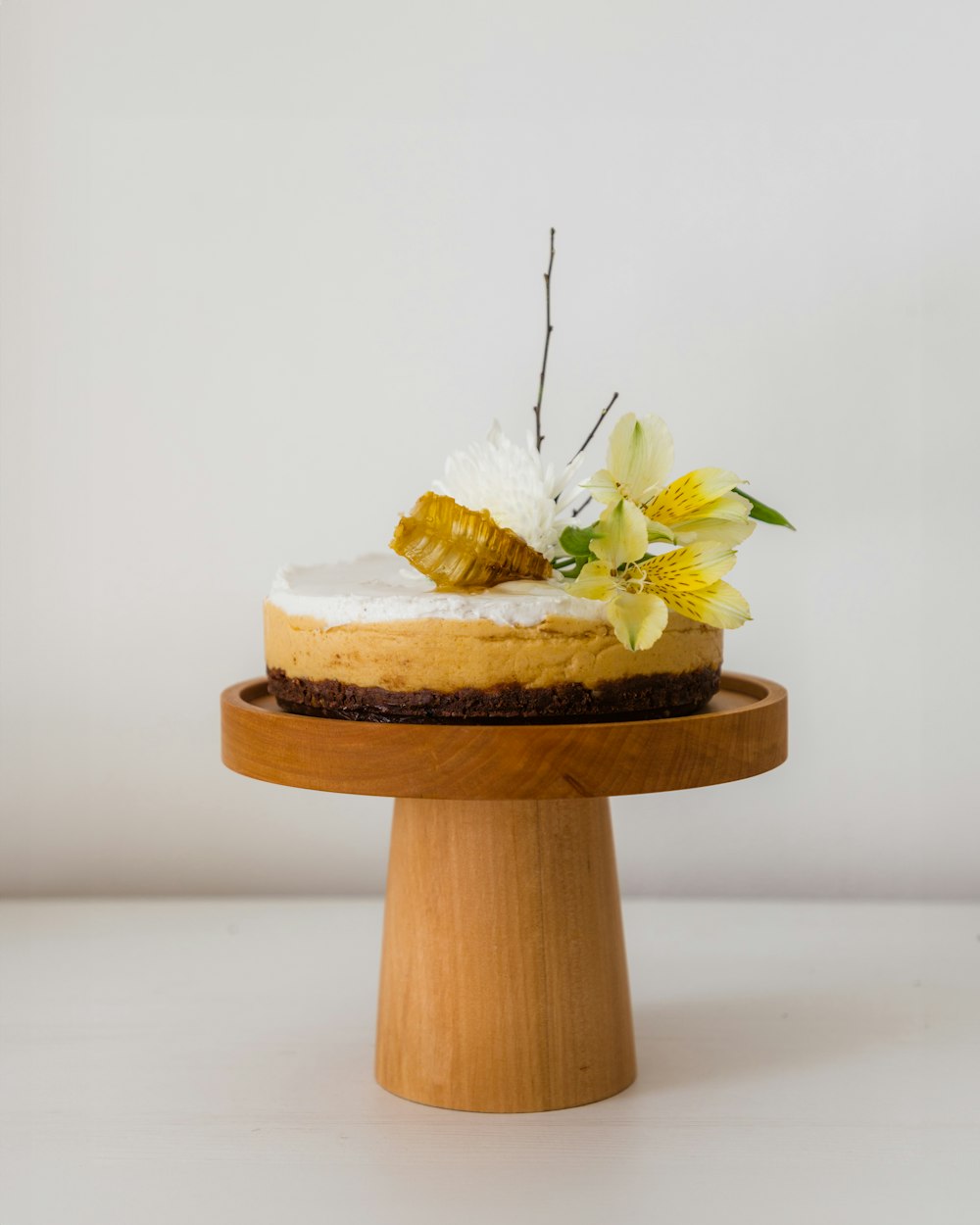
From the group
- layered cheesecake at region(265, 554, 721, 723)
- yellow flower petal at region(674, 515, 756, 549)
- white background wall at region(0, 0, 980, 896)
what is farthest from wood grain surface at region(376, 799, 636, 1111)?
white background wall at region(0, 0, 980, 896)

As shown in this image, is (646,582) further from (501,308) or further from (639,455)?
(501,308)

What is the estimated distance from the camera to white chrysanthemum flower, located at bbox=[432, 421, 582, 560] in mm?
867

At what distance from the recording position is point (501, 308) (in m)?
1.34

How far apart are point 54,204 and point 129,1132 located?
2.92ft

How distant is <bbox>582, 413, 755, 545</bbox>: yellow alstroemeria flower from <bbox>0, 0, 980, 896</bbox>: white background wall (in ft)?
1.70

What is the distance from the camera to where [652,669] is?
86cm

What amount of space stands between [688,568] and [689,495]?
0.15ft

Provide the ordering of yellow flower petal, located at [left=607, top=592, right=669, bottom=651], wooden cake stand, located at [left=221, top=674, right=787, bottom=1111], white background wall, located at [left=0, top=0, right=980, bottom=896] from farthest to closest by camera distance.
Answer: white background wall, located at [left=0, top=0, right=980, bottom=896] < wooden cake stand, located at [left=221, top=674, right=787, bottom=1111] < yellow flower petal, located at [left=607, top=592, right=669, bottom=651]

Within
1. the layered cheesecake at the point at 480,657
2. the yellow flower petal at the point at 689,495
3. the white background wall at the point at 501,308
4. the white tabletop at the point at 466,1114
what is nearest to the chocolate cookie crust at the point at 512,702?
the layered cheesecake at the point at 480,657

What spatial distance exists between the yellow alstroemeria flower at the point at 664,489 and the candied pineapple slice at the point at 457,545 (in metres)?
0.07

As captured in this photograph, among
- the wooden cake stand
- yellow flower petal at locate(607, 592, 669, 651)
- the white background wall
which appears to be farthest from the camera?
the white background wall

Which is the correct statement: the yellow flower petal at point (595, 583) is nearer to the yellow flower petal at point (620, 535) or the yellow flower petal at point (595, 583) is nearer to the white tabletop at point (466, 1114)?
the yellow flower petal at point (620, 535)

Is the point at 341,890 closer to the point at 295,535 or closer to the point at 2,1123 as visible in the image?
the point at 295,535

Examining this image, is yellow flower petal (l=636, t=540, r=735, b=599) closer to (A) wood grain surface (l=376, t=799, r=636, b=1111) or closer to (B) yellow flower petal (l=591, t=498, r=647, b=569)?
(B) yellow flower petal (l=591, t=498, r=647, b=569)
